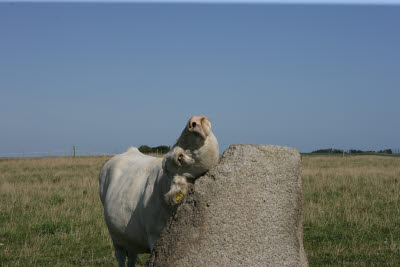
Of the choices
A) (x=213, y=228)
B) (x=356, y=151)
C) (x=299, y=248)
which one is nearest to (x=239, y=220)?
(x=213, y=228)

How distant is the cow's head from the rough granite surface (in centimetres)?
10

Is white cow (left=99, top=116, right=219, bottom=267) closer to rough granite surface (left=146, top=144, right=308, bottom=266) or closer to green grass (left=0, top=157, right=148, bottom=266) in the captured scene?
rough granite surface (left=146, top=144, right=308, bottom=266)

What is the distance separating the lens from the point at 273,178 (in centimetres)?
376

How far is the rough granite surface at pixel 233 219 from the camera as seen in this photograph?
3.54 metres

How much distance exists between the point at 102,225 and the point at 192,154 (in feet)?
22.7

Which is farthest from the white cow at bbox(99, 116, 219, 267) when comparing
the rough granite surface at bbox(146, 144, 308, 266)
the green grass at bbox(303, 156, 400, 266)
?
the green grass at bbox(303, 156, 400, 266)

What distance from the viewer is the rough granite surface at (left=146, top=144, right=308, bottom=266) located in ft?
11.6

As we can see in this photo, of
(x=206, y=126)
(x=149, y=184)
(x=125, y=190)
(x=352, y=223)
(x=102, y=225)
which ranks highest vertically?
(x=206, y=126)

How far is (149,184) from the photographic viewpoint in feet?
14.0

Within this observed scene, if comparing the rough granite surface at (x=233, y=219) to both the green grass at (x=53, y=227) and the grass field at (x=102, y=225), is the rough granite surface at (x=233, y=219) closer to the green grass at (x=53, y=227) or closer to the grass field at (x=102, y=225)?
the grass field at (x=102, y=225)

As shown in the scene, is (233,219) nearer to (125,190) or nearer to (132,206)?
(132,206)

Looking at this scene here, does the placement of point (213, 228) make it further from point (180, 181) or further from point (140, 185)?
point (140, 185)

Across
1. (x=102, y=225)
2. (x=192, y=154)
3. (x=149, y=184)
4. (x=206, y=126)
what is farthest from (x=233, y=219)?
(x=102, y=225)

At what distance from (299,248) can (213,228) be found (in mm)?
893
